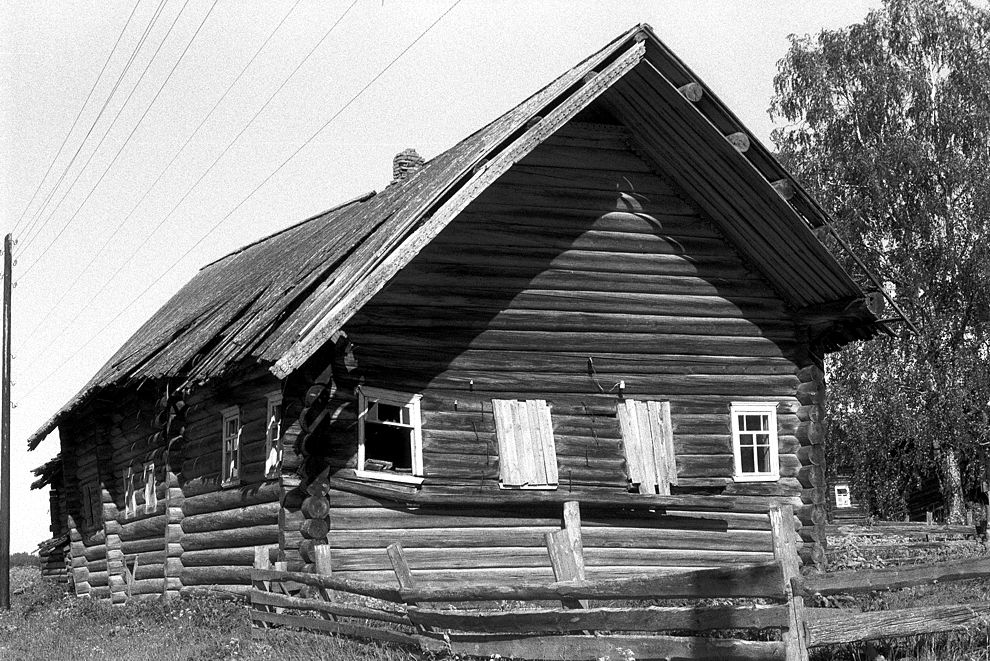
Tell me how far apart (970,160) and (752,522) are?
67.1 ft

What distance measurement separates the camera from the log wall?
17625 mm

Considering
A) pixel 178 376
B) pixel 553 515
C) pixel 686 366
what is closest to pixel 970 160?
pixel 686 366

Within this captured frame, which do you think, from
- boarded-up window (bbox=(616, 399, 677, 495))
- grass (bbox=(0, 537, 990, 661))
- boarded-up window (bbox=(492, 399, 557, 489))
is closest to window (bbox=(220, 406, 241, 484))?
grass (bbox=(0, 537, 990, 661))

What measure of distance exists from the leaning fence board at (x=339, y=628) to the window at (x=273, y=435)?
2616mm

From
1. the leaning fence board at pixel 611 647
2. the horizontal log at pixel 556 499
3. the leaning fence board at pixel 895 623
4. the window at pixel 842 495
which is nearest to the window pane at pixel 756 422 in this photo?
the horizontal log at pixel 556 499

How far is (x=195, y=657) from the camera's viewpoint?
13.9 metres

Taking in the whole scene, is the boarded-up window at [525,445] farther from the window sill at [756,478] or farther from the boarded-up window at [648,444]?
the window sill at [756,478]

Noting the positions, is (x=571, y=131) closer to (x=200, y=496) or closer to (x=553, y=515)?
(x=553, y=515)

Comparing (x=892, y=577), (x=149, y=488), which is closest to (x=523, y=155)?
(x=892, y=577)

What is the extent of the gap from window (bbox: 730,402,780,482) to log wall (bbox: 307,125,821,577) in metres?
0.14

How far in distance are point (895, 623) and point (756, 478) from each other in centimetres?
991

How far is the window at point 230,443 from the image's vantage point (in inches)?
793

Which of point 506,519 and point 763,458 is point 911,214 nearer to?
point 763,458

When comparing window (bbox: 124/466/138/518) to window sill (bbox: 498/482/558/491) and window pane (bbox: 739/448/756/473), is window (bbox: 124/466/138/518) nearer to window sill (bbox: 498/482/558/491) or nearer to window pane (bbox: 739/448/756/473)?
window sill (bbox: 498/482/558/491)
